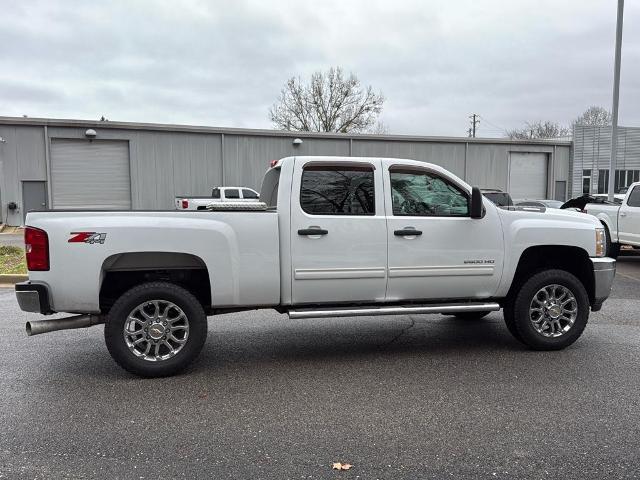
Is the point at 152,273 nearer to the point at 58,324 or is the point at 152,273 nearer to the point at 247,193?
the point at 58,324

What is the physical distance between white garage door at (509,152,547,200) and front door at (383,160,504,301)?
83.6 feet

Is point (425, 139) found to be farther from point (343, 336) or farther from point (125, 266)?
point (125, 266)

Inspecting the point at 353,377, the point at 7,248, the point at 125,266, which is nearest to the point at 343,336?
the point at 353,377

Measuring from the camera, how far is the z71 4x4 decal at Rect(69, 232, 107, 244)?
450 cm

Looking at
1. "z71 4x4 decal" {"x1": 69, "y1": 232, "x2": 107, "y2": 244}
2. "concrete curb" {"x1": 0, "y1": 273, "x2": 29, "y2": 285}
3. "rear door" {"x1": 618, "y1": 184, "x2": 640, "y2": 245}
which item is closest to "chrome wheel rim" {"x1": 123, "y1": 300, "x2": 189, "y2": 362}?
"z71 4x4 decal" {"x1": 69, "y1": 232, "x2": 107, "y2": 244}

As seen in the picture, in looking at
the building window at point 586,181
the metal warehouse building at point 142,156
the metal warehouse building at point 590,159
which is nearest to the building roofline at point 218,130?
the metal warehouse building at point 142,156

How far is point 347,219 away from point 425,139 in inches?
928

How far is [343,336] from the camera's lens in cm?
629

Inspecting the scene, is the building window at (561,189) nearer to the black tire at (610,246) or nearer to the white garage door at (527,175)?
the white garage door at (527,175)

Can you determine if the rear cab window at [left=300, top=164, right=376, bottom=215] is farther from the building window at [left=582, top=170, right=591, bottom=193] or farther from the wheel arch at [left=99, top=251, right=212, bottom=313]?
the building window at [left=582, top=170, right=591, bottom=193]

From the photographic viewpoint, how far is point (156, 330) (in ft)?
15.5

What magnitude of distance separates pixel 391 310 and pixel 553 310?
1791mm

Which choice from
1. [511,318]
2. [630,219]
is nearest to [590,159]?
[630,219]

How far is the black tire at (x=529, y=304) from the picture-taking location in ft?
18.0
